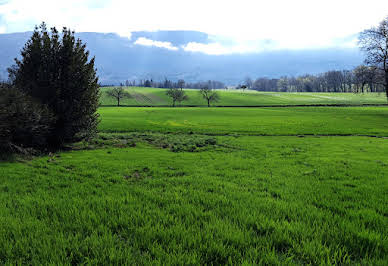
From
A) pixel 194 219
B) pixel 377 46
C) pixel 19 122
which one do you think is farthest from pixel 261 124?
pixel 194 219

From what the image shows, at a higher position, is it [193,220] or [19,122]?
[19,122]

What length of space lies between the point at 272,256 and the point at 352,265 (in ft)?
4.13

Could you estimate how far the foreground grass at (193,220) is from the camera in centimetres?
373

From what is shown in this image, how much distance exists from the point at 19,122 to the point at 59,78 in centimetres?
538

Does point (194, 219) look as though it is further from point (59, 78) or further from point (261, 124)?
point (261, 124)

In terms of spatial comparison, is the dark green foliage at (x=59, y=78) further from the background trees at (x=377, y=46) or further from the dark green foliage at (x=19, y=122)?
the background trees at (x=377, y=46)

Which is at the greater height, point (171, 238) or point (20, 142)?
point (20, 142)

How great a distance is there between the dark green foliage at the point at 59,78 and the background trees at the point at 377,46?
Result: 49972mm

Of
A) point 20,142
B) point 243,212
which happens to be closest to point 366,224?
point 243,212

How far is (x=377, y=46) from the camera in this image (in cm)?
4209

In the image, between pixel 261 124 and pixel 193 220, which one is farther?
pixel 261 124

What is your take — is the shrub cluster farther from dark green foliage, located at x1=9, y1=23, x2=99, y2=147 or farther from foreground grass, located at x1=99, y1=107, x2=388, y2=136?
foreground grass, located at x1=99, y1=107, x2=388, y2=136

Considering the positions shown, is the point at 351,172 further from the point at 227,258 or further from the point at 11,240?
the point at 11,240

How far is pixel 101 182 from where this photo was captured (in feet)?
26.4
